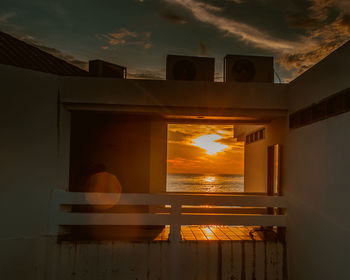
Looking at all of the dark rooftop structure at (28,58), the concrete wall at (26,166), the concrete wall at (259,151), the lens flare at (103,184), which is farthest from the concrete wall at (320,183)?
the dark rooftop structure at (28,58)

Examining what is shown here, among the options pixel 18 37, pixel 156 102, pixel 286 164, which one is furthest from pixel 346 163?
pixel 18 37

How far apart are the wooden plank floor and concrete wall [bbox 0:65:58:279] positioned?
257cm

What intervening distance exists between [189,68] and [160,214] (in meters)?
3.97

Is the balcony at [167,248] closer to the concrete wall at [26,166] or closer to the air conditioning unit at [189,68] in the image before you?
the concrete wall at [26,166]

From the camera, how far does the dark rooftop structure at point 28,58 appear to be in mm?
8422

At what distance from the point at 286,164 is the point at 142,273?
3962mm

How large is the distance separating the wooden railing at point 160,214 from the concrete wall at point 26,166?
38 centimetres

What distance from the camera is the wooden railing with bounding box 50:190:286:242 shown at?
6.69 metres

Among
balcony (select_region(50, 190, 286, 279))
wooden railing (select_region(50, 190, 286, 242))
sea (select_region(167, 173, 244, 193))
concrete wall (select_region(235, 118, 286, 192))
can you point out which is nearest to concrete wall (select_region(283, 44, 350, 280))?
balcony (select_region(50, 190, 286, 279))

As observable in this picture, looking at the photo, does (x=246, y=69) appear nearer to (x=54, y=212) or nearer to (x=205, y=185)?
(x=54, y=212)

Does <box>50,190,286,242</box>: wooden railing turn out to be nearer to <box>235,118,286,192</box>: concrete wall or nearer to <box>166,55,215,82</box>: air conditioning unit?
<box>235,118,286,192</box>: concrete wall

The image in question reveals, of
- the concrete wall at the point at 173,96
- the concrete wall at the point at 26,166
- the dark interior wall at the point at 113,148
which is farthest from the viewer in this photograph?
the dark interior wall at the point at 113,148

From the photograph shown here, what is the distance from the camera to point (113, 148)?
9234mm

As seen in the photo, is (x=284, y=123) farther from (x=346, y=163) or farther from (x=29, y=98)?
(x=29, y=98)
